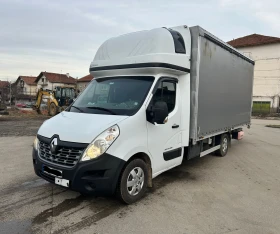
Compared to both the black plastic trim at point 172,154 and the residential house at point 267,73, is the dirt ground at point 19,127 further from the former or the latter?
the residential house at point 267,73

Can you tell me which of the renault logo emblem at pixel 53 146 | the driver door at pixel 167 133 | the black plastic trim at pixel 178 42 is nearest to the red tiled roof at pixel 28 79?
the black plastic trim at pixel 178 42

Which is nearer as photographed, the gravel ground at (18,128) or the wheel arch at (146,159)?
the wheel arch at (146,159)

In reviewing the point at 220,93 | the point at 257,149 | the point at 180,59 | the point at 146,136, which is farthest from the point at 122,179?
the point at 257,149

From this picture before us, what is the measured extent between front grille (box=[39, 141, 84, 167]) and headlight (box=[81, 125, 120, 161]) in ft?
0.36

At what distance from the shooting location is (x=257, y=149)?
31.0 feet

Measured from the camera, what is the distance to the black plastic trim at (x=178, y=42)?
5.04 meters

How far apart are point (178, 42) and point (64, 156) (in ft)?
10.1

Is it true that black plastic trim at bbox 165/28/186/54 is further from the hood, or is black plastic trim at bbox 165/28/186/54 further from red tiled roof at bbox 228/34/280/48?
red tiled roof at bbox 228/34/280/48

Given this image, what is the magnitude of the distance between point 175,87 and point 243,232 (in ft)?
9.18

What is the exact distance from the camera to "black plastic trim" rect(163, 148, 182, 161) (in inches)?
193

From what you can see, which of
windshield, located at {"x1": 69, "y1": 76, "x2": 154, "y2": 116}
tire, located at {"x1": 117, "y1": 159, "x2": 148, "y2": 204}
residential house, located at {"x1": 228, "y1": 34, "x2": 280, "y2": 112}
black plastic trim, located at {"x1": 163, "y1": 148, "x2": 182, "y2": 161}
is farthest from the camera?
residential house, located at {"x1": 228, "y1": 34, "x2": 280, "y2": 112}

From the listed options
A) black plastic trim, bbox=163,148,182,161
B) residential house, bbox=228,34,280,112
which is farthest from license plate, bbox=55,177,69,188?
residential house, bbox=228,34,280,112

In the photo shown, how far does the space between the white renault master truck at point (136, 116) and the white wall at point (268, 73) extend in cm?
3402

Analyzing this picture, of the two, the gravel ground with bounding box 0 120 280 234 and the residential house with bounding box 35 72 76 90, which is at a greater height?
the residential house with bounding box 35 72 76 90
